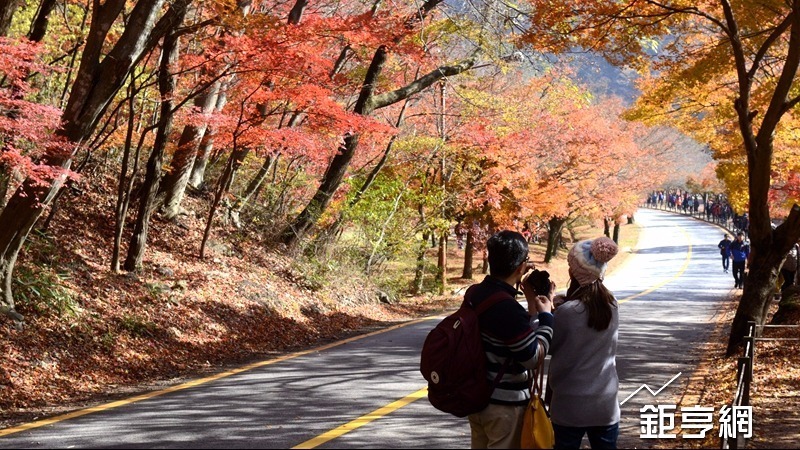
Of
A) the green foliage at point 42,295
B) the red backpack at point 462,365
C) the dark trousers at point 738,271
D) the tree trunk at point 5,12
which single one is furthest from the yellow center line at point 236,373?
the dark trousers at point 738,271

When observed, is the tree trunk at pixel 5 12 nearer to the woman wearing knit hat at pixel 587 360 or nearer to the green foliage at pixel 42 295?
the green foliage at pixel 42 295

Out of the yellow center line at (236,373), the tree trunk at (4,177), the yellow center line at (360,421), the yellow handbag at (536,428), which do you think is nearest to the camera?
the yellow handbag at (536,428)

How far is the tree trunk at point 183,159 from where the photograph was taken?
15922 mm

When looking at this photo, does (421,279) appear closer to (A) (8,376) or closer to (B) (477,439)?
(A) (8,376)

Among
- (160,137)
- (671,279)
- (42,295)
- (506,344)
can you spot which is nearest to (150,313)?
(42,295)

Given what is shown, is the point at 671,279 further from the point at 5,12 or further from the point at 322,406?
the point at 322,406

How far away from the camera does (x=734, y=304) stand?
2348 centimetres

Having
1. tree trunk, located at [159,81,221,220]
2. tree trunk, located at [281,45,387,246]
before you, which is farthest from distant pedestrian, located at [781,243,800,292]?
tree trunk, located at [159,81,221,220]

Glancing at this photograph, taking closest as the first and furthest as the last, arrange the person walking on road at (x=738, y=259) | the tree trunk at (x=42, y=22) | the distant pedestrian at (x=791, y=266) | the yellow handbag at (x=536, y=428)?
the yellow handbag at (x=536, y=428) < the tree trunk at (x=42, y=22) < the distant pedestrian at (x=791, y=266) < the person walking on road at (x=738, y=259)

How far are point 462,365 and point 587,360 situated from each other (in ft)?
2.68

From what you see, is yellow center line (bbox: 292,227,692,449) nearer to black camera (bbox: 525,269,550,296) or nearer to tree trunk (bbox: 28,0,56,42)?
black camera (bbox: 525,269,550,296)

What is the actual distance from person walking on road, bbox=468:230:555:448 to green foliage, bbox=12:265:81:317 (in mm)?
8369

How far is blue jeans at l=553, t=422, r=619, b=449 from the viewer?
438 cm

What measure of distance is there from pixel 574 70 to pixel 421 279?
1281 cm
